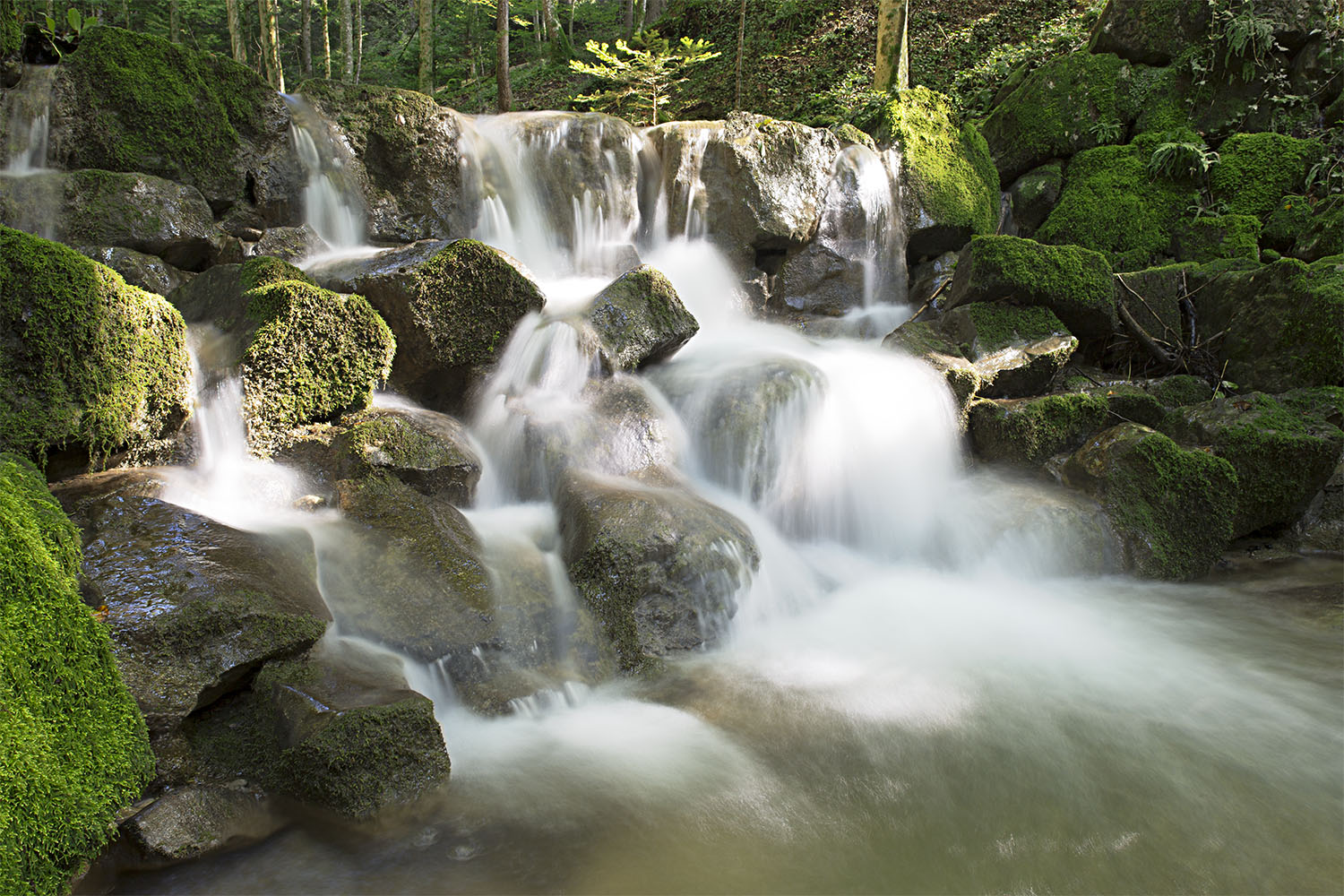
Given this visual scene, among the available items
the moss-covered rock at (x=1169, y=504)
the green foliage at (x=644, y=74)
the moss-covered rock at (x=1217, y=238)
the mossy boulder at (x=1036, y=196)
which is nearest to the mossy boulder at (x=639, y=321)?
the moss-covered rock at (x=1169, y=504)

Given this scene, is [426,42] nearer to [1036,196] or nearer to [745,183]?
[745,183]

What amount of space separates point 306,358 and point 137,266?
2690mm

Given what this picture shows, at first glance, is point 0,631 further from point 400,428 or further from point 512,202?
point 512,202

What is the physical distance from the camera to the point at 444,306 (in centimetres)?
643

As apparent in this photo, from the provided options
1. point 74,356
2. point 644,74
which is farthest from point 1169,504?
point 644,74

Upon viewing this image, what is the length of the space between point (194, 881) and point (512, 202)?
8473 millimetres

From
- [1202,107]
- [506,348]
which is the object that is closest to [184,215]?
[506,348]

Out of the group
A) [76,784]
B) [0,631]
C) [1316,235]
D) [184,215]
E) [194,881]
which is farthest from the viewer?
[1316,235]

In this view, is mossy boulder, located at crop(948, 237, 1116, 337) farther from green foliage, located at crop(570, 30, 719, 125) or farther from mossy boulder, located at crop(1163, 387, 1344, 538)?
green foliage, located at crop(570, 30, 719, 125)

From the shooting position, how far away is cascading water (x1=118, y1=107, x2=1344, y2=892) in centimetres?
295

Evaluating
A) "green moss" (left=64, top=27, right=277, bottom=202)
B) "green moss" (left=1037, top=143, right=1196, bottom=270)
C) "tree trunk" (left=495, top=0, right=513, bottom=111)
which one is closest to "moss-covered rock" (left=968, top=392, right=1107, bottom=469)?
"green moss" (left=1037, top=143, right=1196, bottom=270)

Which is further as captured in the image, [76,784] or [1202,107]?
[1202,107]

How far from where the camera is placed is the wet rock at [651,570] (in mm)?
4664

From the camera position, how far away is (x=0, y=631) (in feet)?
7.63
